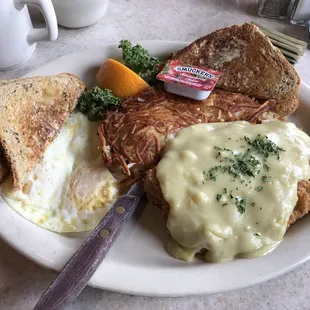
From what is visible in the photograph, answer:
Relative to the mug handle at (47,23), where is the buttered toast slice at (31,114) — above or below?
below

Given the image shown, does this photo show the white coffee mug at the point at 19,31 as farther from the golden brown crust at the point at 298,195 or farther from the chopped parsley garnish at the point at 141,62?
the golden brown crust at the point at 298,195

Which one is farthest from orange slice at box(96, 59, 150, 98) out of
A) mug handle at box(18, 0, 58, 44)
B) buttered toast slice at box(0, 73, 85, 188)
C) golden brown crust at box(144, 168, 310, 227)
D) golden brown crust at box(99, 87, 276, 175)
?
golden brown crust at box(144, 168, 310, 227)

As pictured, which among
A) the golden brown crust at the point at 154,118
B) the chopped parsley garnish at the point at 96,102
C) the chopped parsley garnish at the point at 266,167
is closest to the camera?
the chopped parsley garnish at the point at 266,167

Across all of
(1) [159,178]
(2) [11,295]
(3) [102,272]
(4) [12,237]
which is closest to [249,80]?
(1) [159,178]

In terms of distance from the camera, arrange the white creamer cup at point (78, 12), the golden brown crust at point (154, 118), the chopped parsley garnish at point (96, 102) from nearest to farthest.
Result: the golden brown crust at point (154, 118), the chopped parsley garnish at point (96, 102), the white creamer cup at point (78, 12)

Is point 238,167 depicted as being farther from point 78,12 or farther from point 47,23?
point 78,12

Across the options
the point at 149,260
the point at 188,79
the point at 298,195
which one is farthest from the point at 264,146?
the point at 149,260

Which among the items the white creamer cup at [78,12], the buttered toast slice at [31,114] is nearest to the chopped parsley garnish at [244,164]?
the buttered toast slice at [31,114]
